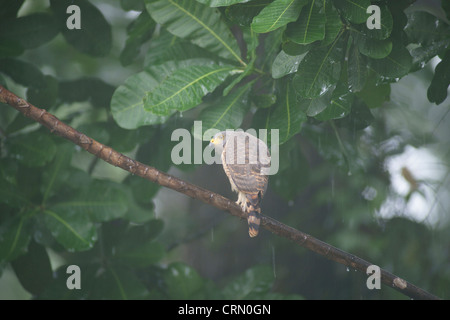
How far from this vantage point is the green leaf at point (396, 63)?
6.54 feet

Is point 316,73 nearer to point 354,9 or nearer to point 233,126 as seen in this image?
point 354,9

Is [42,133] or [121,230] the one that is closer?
[42,133]

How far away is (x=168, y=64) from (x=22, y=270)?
1682 millimetres

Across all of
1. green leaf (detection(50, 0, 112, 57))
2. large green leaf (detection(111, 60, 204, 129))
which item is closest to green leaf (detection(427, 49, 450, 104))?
large green leaf (detection(111, 60, 204, 129))

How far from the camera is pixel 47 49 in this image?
449cm

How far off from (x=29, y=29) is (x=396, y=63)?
7.61 ft

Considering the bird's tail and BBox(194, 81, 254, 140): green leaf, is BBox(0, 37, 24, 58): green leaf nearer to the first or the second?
BBox(194, 81, 254, 140): green leaf

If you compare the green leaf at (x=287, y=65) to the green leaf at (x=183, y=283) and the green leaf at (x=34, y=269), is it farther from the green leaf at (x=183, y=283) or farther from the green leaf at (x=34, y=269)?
the green leaf at (x=34, y=269)

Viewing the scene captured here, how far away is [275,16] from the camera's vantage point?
1759 millimetres

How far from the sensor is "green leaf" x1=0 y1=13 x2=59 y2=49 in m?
2.84

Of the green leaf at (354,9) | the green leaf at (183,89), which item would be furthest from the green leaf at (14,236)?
the green leaf at (354,9)

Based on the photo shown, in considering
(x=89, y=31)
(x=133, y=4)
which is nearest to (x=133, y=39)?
(x=133, y=4)
